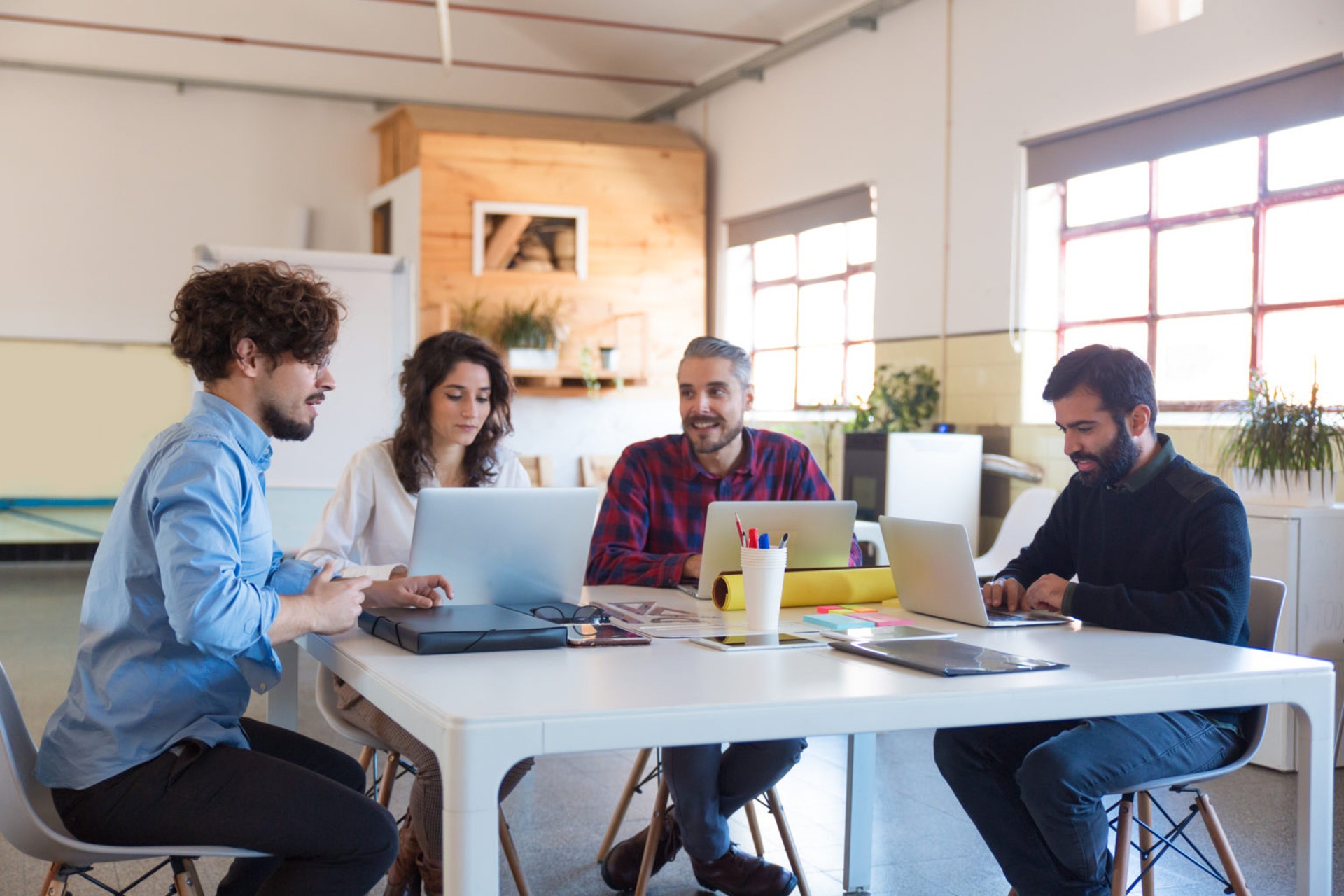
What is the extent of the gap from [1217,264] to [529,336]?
4.19 metres

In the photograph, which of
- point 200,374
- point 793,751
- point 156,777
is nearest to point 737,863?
point 793,751

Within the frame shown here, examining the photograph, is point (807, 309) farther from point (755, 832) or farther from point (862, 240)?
point (755, 832)

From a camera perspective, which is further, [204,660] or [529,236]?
[529,236]

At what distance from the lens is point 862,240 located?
23.0 feet

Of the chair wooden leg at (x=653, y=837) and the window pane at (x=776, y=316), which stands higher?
the window pane at (x=776, y=316)

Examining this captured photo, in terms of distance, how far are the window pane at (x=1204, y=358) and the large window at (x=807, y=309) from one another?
5.83 ft

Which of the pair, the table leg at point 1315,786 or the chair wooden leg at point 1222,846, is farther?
the chair wooden leg at point 1222,846

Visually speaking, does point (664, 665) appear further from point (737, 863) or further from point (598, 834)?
point (598, 834)

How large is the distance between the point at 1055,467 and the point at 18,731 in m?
4.46

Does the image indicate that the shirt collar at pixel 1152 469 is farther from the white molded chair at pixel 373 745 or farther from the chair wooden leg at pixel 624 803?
the white molded chair at pixel 373 745

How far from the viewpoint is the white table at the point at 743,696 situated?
1.37m

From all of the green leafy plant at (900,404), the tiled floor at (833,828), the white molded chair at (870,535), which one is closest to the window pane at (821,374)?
the green leafy plant at (900,404)

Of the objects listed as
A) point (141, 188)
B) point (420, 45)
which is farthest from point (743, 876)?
point (141, 188)

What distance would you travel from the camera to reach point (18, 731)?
1.81 metres
